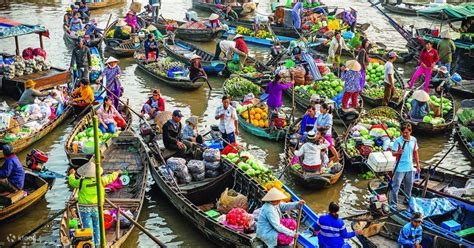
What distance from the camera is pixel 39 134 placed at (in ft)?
48.6

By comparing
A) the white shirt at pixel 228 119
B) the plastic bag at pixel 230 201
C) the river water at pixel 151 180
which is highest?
the white shirt at pixel 228 119

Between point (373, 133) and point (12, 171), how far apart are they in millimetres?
8438

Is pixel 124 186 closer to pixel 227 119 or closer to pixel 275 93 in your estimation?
pixel 227 119

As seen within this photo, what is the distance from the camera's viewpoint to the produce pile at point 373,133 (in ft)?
44.8

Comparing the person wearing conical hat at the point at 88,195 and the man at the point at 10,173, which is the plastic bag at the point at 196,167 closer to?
the person wearing conical hat at the point at 88,195

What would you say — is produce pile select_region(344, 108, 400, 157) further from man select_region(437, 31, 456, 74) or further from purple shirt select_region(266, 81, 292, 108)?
man select_region(437, 31, 456, 74)

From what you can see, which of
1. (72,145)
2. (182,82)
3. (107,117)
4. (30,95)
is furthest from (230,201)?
(182,82)

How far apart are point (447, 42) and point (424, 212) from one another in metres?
10.3

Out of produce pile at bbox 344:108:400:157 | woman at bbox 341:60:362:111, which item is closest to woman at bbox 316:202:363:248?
produce pile at bbox 344:108:400:157

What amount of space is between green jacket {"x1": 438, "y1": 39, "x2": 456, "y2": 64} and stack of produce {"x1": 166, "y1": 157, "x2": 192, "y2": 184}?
11258 mm

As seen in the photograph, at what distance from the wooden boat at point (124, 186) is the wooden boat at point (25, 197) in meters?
1.07

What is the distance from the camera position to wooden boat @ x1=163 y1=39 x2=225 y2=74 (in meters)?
20.4

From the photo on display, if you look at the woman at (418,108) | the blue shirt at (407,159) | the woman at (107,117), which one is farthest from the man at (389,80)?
the woman at (107,117)

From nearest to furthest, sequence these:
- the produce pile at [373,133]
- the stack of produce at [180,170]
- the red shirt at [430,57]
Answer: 1. the stack of produce at [180,170]
2. the produce pile at [373,133]
3. the red shirt at [430,57]
